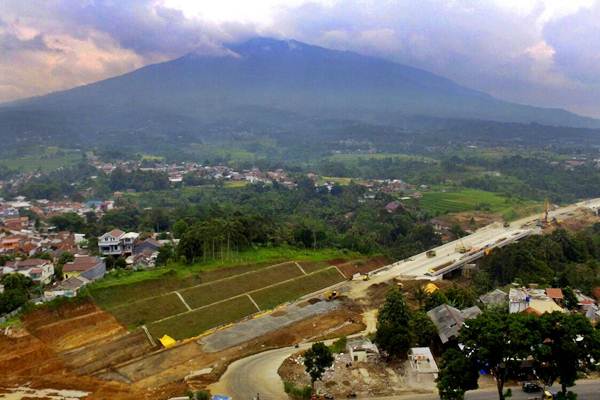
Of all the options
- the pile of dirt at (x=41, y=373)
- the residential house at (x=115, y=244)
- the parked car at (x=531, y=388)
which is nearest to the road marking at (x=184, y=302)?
the pile of dirt at (x=41, y=373)

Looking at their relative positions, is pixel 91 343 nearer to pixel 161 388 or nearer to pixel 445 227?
pixel 161 388

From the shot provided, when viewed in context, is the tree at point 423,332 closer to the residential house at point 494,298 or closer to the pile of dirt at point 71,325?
the residential house at point 494,298

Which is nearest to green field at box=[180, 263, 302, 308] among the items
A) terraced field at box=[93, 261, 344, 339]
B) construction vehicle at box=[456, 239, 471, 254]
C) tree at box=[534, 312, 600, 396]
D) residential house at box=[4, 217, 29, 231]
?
terraced field at box=[93, 261, 344, 339]

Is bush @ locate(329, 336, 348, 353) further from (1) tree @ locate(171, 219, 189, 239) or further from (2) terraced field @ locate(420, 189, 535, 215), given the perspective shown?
(2) terraced field @ locate(420, 189, 535, 215)

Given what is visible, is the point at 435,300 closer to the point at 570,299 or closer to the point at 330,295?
the point at 330,295

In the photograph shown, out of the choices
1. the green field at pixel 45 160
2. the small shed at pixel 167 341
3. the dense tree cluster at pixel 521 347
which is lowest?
the green field at pixel 45 160

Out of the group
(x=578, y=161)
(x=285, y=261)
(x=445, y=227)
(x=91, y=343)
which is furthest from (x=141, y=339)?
(x=578, y=161)
